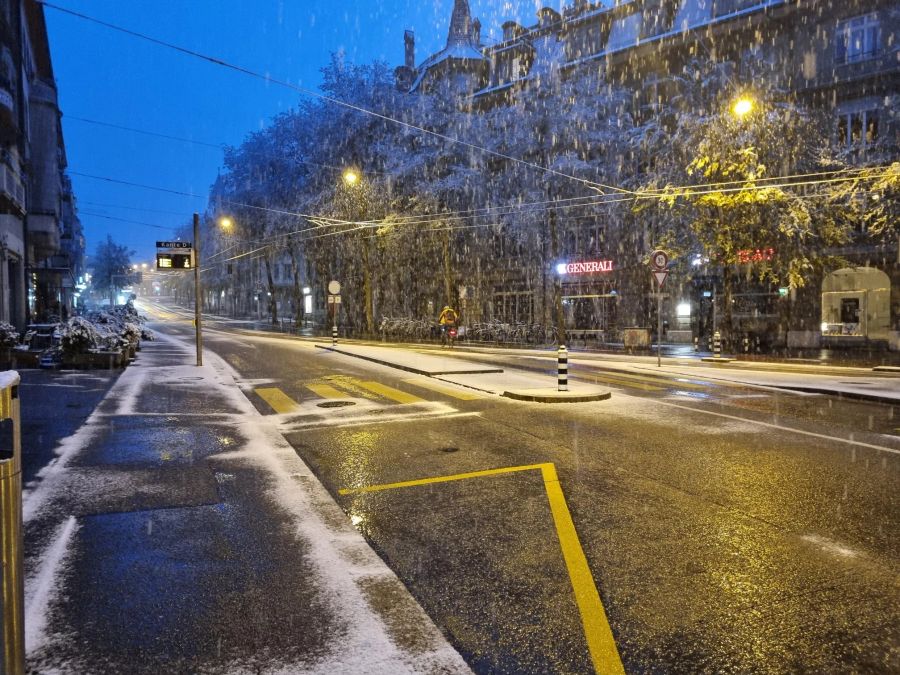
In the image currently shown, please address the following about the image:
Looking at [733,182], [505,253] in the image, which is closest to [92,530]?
[733,182]

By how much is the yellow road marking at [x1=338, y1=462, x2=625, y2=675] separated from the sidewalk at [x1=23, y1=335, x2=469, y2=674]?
0.70 meters

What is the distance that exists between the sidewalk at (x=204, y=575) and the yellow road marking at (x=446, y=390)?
5.58 metres

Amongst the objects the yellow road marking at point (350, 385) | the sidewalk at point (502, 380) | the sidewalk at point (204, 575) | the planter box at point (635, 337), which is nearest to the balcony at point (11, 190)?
the sidewalk at point (502, 380)

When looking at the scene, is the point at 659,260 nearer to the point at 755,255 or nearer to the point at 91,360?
the point at 755,255

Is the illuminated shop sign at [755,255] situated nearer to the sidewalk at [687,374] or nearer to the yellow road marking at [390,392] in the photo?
the sidewalk at [687,374]

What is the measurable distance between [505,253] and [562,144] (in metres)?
10.3

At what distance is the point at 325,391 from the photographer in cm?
1353

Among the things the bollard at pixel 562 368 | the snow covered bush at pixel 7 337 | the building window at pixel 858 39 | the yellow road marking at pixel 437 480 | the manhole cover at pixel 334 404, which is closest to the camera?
the yellow road marking at pixel 437 480

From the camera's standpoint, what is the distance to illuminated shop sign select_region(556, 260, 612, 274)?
35625 mm

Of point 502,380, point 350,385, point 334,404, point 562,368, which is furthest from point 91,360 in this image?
point 562,368

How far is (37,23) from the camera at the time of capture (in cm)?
3391

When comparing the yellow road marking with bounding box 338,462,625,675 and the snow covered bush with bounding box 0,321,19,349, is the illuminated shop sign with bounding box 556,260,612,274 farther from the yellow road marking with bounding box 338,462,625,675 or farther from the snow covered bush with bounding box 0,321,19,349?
the yellow road marking with bounding box 338,462,625,675

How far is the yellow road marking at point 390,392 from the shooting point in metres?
12.3

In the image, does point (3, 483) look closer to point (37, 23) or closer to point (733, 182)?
point (733, 182)
